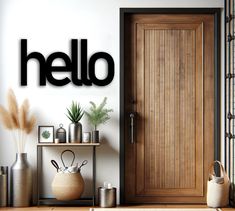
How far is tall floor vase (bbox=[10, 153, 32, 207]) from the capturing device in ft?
16.8

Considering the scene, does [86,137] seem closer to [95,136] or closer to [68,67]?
[95,136]

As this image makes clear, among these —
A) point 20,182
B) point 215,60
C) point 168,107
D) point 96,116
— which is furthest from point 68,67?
point 215,60

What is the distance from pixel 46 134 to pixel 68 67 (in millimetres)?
725

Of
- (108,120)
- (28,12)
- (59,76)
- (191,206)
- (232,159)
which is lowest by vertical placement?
(191,206)

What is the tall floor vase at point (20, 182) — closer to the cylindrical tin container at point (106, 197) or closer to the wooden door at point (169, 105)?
the cylindrical tin container at point (106, 197)

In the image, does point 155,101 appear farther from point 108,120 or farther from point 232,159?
point 232,159

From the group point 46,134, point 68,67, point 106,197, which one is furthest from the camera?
point 68,67

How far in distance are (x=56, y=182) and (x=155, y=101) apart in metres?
1.31

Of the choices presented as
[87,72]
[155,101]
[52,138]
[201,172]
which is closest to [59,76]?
[87,72]

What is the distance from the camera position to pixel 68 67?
534cm

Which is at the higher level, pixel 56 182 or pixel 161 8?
pixel 161 8

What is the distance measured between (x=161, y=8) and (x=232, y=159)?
169 cm

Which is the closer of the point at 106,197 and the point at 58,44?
the point at 106,197

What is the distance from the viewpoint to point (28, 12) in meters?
5.36
